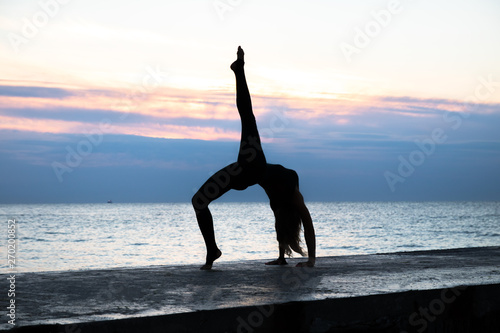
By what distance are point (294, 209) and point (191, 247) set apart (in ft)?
70.7

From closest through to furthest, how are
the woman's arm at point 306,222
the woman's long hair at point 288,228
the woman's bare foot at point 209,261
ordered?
1. the woman's bare foot at point 209,261
2. the woman's arm at point 306,222
3. the woman's long hair at point 288,228

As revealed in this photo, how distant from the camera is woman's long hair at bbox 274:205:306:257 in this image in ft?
20.5

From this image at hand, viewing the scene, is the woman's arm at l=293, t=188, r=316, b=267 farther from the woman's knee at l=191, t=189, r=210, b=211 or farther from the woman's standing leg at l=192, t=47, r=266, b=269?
the woman's knee at l=191, t=189, r=210, b=211

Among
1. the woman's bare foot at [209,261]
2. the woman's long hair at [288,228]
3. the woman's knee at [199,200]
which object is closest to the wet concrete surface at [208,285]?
the woman's bare foot at [209,261]

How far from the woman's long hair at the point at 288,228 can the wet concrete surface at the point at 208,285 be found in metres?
0.41

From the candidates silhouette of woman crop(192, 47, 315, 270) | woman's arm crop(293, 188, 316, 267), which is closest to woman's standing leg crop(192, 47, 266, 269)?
silhouette of woman crop(192, 47, 315, 270)

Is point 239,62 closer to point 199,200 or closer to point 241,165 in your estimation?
point 241,165

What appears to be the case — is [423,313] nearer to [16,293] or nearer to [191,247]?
[16,293]

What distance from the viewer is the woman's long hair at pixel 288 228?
623cm

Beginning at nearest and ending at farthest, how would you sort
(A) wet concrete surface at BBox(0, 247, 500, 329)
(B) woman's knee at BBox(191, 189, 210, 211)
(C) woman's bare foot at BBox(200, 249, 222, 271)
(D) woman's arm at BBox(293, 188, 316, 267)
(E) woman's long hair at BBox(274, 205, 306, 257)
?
(A) wet concrete surface at BBox(0, 247, 500, 329)
(C) woman's bare foot at BBox(200, 249, 222, 271)
(B) woman's knee at BBox(191, 189, 210, 211)
(D) woman's arm at BBox(293, 188, 316, 267)
(E) woman's long hair at BBox(274, 205, 306, 257)

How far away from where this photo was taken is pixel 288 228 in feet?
20.7

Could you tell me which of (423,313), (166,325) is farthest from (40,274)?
(423,313)

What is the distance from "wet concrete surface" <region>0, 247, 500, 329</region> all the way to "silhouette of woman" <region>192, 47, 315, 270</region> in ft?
1.43

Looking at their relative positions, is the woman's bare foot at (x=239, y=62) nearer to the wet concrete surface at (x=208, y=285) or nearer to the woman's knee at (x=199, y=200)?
the woman's knee at (x=199, y=200)
